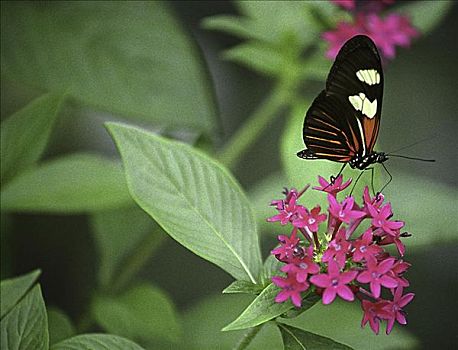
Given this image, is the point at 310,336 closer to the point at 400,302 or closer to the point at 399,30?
the point at 400,302

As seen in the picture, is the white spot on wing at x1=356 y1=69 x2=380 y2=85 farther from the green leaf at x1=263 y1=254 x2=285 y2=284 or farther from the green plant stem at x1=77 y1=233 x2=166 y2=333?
the green plant stem at x1=77 y1=233 x2=166 y2=333

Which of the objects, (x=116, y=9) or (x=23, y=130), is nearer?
(x=23, y=130)

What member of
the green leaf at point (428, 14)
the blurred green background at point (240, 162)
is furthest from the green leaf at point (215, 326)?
the green leaf at point (428, 14)

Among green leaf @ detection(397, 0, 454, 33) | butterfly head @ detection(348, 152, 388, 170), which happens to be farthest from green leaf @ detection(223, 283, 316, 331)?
green leaf @ detection(397, 0, 454, 33)

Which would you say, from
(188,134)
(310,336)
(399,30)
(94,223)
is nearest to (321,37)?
(399,30)

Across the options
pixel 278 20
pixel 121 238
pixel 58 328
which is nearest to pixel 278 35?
pixel 278 20

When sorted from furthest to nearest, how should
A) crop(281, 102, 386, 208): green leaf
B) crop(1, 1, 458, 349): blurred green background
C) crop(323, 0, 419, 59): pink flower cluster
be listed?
crop(1, 1, 458, 349): blurred green background
crop(323, 0, 419, 59): pink flower cluster
crop(281, 102, 386, 208): green leaf

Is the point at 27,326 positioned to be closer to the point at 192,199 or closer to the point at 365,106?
the point at 192,199
